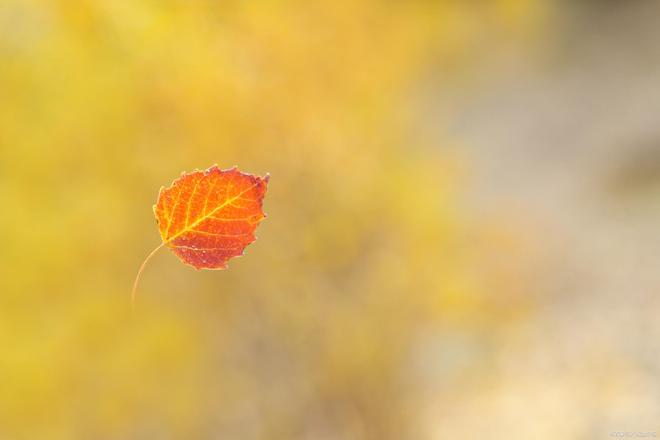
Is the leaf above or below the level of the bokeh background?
below

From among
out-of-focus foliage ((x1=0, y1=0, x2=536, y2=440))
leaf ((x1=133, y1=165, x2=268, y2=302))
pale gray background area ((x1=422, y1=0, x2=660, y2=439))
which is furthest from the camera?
pale gray background area ((x1=422, y1=0, x2=660, y2=439))

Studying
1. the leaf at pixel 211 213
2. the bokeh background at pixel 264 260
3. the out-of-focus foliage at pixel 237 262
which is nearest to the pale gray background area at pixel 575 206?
the bokeh background at pixel 264 260

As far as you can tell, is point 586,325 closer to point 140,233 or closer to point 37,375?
point 140,233

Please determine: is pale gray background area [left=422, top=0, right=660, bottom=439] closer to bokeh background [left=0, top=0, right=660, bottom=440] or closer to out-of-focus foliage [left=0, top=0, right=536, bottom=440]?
bokeh background [left=0, top=0, right=660, bottom=440]

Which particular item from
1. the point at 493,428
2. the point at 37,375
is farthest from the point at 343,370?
the point at 37,375

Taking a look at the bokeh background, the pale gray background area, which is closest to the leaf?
the bokeh background

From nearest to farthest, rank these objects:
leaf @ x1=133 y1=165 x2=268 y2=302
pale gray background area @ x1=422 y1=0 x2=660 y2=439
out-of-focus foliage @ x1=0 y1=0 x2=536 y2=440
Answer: leaf @ x1=133 y1=165 x2=268 y2=302 → out-of-focus foliage @ x1=0 y1=0 x2=536 y2=440 → pale gray background area @ x1=422 y1=0 x2=660 y2=439
